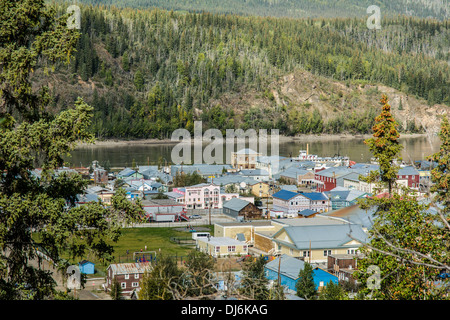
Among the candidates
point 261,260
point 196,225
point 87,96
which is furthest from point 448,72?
point 261,260

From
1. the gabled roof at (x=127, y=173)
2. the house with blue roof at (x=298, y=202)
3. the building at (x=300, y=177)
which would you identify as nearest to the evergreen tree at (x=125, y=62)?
the gabled roof at (x=127, y=173)

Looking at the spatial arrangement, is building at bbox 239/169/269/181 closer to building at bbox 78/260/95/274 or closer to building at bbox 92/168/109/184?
building at bbox 92/168/109/184

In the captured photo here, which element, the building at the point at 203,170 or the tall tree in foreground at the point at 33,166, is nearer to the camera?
the tall tree in foreground at the point at 33,166

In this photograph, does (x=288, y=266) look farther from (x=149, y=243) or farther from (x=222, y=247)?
(x=149, y=243)

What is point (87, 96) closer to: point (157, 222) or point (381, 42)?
point (157, 222)

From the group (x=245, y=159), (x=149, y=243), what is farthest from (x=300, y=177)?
(x=149, y=243)

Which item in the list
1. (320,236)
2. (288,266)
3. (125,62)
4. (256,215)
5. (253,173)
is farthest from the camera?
(125,62)

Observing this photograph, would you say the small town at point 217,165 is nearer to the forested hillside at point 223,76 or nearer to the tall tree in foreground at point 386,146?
the tall tree in foreground at point 386,146
